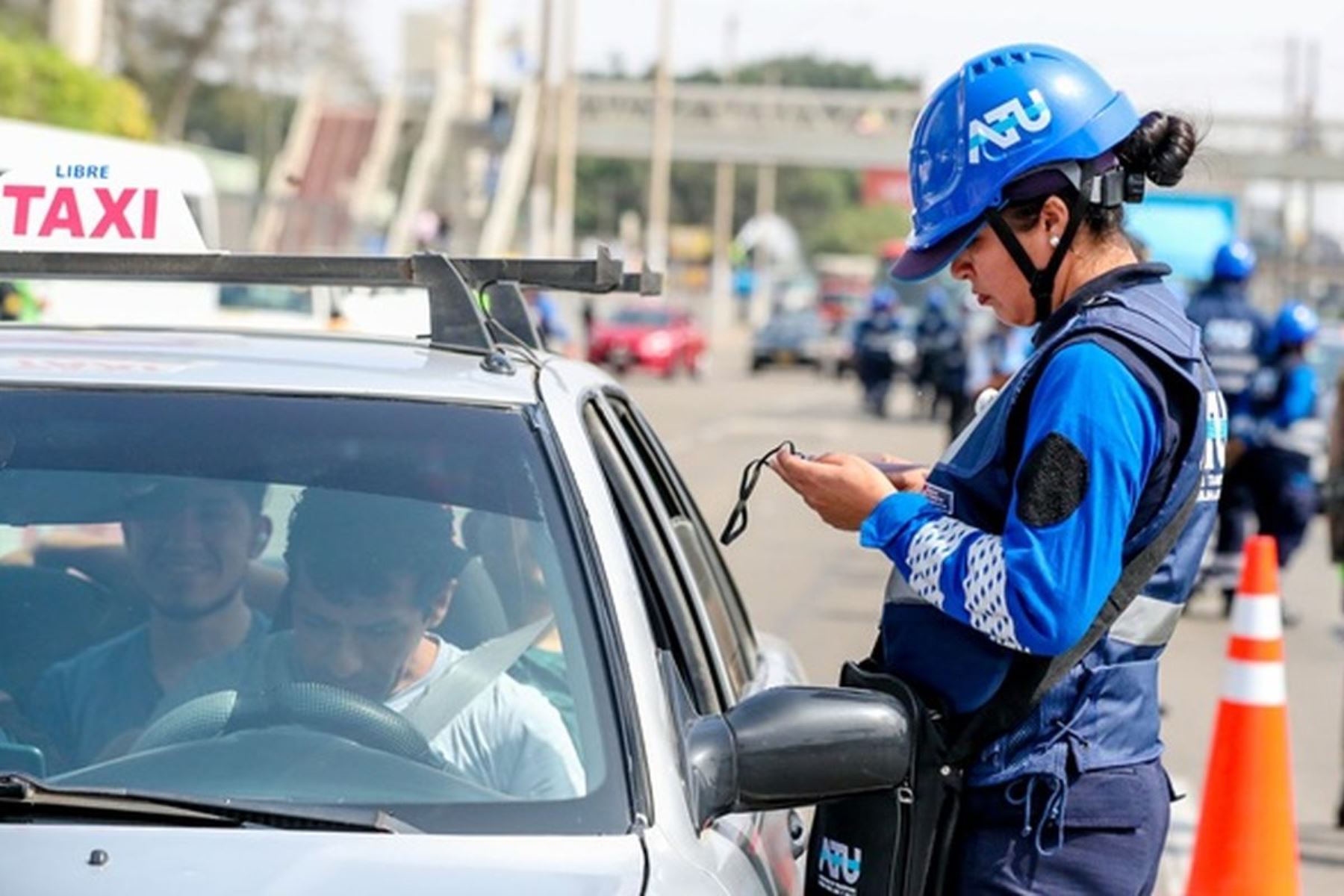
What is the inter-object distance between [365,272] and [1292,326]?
9.31m

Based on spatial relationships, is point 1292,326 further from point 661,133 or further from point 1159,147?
point 661,133

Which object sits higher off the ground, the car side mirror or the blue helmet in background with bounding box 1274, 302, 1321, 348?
the car side mirror

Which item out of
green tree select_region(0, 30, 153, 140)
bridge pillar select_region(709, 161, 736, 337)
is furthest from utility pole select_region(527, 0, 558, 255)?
bridge pillar select_region(709, 161, 736, 337)

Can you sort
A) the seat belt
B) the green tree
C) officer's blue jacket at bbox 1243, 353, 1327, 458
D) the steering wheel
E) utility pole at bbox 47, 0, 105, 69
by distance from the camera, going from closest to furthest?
the steering wheel
the seat belt
officer's blue jacket at bbox 1243, 353, 1327, 458
utility pole at bbox 47, 0, 105, 69
the green tree

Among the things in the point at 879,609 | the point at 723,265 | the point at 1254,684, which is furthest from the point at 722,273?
the point at 1254,684

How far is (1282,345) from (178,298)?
927 cm

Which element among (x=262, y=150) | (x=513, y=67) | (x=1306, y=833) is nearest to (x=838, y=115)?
(x=513, y=67)

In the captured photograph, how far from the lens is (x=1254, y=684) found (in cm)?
642

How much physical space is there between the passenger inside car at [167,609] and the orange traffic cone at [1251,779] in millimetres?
3305

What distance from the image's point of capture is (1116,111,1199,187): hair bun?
3486mm

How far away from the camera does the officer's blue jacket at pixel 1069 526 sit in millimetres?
3127

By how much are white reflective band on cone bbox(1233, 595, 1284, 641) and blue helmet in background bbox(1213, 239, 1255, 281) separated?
565 cm

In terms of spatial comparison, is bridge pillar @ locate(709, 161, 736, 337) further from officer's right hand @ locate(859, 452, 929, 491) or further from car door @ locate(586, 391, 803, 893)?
officer's right hand @ locate(859, 452, 929, 491)

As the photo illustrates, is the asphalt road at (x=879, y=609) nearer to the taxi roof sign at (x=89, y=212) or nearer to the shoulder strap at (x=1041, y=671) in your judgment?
the shoulder strap at (x=1041, y=671)
